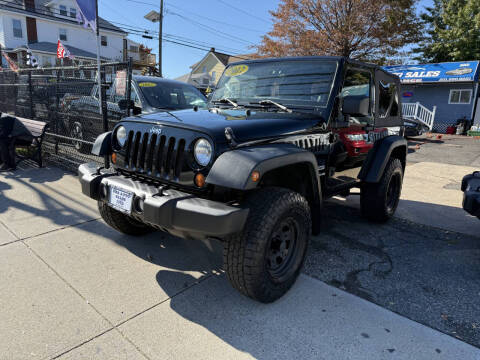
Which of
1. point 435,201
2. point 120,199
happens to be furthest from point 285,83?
point 435,201

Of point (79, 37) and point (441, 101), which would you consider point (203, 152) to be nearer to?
point (441, 101)

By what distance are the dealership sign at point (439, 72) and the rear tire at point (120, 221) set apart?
19152 millimetres

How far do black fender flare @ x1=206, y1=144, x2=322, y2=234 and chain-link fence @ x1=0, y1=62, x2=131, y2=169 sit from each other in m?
3.22

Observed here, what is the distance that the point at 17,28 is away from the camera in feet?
95.2

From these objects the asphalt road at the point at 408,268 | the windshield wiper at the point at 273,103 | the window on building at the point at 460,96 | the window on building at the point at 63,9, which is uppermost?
the window on building at the point at 63,9

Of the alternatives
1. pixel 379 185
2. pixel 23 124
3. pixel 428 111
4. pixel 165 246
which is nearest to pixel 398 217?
pixel 379 185

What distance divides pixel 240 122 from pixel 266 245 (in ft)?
3.04

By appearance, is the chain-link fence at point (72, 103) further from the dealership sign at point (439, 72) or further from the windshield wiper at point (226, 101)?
the dealership sign at point (439, 72)

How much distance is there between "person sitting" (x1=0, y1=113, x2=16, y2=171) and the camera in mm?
5680

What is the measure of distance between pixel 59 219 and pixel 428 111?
19.3 metres

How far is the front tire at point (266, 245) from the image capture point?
7.06 ft

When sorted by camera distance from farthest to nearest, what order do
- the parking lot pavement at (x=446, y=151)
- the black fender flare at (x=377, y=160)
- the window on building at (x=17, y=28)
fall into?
the window on building at (x=17, y=28)
the parking lot pavement at (x=446, y=151)
the black fender flare at (x=377, y=160)

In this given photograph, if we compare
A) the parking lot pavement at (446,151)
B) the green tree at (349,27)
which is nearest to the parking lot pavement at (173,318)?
the parking lot pavement at (446,151)

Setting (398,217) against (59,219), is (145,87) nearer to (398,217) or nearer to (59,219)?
(59,219)
